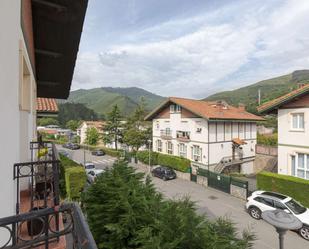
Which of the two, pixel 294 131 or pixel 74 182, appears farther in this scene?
pixel 74 182

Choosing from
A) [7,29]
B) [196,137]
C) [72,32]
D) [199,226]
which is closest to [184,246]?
[199,226]

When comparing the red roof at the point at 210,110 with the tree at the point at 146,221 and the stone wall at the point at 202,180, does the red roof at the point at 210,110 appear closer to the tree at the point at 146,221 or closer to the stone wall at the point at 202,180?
the stone wall at the point at 202,180

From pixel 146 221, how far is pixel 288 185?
12.0 metres

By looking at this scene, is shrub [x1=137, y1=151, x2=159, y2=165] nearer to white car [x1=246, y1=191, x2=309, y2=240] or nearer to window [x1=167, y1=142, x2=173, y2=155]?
window [x1=167, y1=142, x2=173, y2=155]

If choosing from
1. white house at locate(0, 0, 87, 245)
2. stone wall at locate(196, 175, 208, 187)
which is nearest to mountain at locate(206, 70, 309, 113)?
stone wall at locate(196, 175, 208, 187)

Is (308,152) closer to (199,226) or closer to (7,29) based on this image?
(199,226)

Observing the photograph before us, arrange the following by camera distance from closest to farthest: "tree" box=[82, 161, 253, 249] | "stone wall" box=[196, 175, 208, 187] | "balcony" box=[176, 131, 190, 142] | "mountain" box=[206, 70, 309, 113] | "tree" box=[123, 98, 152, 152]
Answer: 1. "tree" box=[82, 161, 253, 249]
2. "stone wall" box=[196, 175, 208, 187]
3. "balcony" box=[176, 131, 190, 142]
4. "tree" box=[123, 98, 152, 152]
5. "mountain" box=[206, 70, 309, 113]

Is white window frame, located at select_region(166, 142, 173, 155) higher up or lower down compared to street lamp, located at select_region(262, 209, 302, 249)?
lower down

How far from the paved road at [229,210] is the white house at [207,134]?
4102 mm

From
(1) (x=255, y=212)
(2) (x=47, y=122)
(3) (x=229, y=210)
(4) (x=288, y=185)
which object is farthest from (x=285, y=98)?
(2) (x=47, y=122)

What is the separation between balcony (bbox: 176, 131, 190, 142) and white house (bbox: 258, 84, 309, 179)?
11698mm

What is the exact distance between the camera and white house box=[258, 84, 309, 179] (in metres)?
12.6

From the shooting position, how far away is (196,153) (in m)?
24.2

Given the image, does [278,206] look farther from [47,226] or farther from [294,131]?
[47,226]
